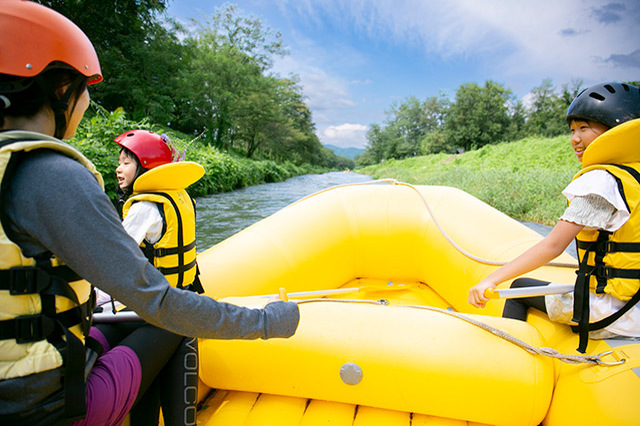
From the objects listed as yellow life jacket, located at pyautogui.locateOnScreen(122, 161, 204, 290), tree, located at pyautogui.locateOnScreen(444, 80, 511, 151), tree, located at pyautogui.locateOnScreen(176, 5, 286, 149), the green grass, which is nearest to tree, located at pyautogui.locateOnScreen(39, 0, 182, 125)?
tree, located at pyautogui.locateOnScreen(176, 5, 286, 149)

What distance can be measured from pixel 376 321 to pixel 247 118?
22.4 m

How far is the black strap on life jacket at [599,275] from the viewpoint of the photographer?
103 centimetres

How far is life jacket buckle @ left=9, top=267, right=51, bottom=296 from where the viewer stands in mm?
612

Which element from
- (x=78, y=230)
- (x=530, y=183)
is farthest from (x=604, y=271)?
(x=530, y=183)

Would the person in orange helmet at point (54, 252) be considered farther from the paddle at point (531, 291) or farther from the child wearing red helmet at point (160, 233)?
the paddle at point (531, 291)

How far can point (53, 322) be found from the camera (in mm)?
653

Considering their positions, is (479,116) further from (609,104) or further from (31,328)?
(31,328)

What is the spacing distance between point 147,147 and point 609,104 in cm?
183

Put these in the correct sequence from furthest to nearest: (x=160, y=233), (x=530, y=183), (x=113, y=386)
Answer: (x=530, y=183) < (x=160, y=233) < (x=113, y=386)

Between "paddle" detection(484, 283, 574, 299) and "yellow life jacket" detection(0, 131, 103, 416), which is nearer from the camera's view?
"yellow life jacket" detection(0, 131, 103, 416)

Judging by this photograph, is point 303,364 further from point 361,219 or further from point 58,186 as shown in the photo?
point 361,219

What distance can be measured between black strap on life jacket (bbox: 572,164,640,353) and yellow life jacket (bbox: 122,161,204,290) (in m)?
1.49

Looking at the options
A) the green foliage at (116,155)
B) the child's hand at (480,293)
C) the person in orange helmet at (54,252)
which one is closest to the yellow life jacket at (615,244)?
the child's hand at (480,293)

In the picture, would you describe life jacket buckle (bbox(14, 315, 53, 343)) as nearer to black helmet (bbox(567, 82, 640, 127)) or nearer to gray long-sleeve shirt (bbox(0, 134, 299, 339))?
gray long-sleeve shirt (bbox(0, 134, 299, 339))
